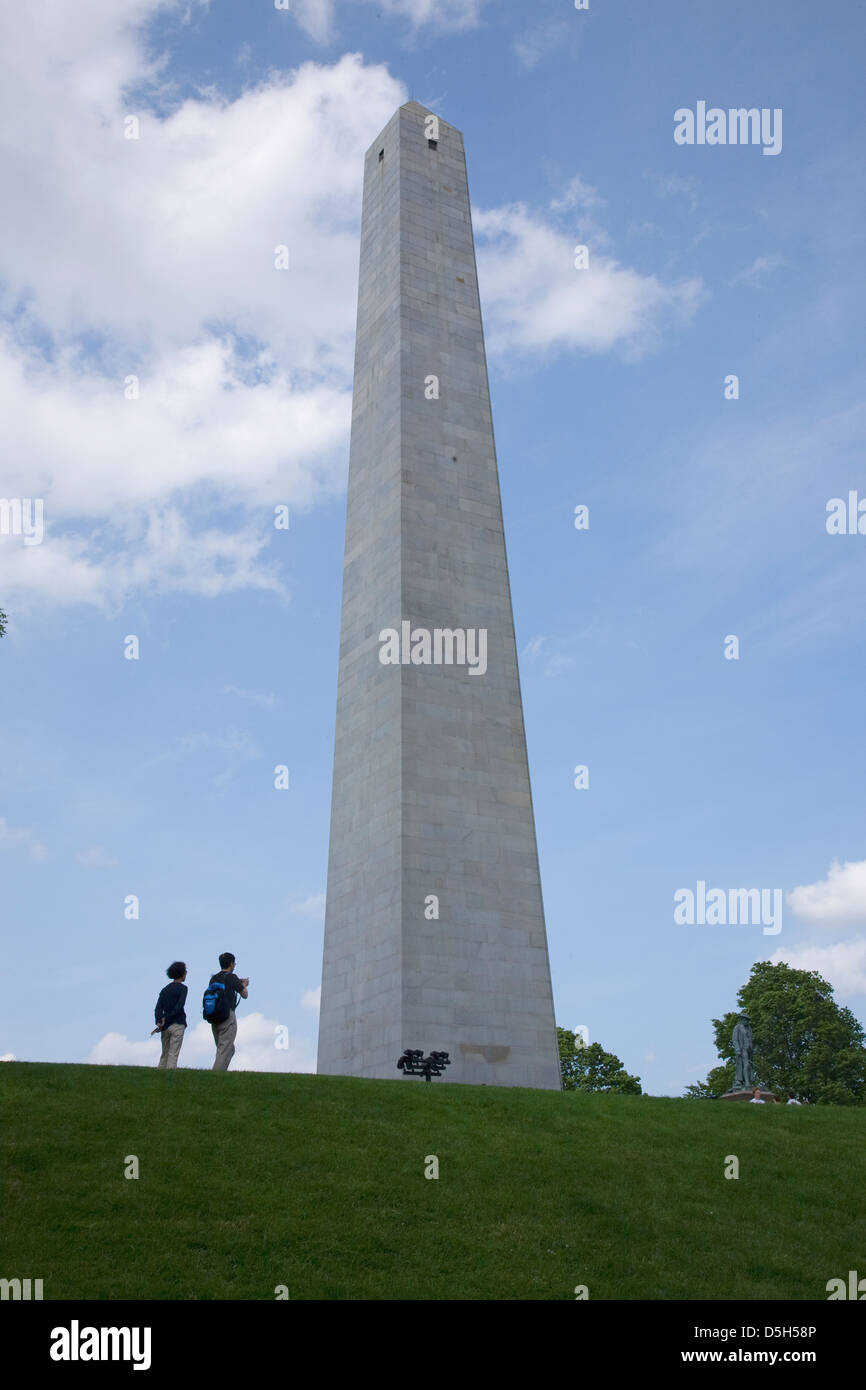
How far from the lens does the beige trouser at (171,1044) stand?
20594mm

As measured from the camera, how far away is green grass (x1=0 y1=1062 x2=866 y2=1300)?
1342 cm

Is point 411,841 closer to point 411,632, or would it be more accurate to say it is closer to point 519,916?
point 519,916

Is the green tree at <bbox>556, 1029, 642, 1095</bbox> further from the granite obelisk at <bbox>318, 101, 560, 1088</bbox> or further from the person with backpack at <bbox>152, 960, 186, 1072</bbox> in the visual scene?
the person with backpack at <bbox>152, 960, 186, 1072</bbox>

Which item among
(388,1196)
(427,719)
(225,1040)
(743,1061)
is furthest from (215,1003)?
(743,1061)

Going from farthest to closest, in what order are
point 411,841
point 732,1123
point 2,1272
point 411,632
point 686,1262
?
1. point 411,632
2. point 411,841
3. point 732,1123
4. point 686,1262
5. point 2,1272

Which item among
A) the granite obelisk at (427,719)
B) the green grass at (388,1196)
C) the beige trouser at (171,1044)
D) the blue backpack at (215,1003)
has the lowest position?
the green grass at (388,1196)

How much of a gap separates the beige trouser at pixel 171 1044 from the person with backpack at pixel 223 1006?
49 cm

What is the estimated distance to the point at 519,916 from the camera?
32.0m

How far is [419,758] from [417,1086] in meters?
11.4

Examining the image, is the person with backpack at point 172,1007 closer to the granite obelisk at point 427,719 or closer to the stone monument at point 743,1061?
the granite obelisk at point 427,719

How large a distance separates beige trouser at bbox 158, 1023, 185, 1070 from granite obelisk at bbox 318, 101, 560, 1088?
28.5 ft

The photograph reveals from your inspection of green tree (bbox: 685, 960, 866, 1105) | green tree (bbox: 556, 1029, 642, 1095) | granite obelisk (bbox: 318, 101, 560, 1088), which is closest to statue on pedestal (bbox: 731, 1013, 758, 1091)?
granite obelisk (bbox: 318, 101, 560, 1088)

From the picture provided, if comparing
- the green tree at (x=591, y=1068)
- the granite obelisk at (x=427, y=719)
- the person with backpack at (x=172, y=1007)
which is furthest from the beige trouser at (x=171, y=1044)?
the green tree at (x=591, y=1068)
